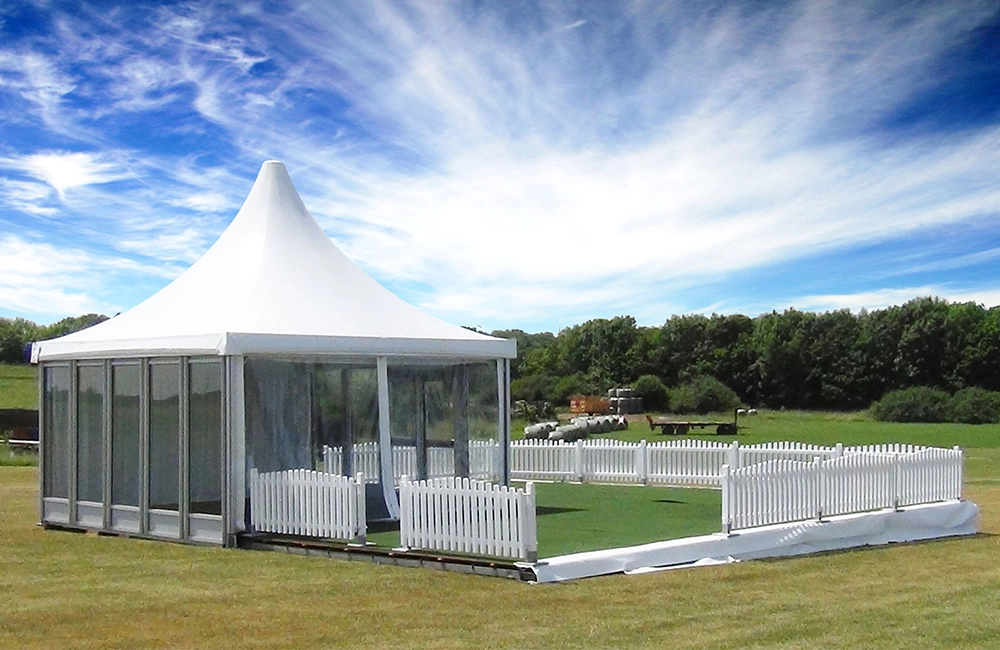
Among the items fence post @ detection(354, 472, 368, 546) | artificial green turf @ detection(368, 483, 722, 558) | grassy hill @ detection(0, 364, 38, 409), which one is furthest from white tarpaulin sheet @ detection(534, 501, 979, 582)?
grassy hill @ detection(0, 364, 38, 409)

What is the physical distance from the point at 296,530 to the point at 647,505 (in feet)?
20.2

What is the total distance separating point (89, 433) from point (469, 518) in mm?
6457

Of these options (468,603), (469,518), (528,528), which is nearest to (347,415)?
(469,518)

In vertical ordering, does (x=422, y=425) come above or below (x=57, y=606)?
above

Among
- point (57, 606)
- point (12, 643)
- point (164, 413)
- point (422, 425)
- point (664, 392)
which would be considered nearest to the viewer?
point (12, 643)

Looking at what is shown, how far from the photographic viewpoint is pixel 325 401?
1561 cm

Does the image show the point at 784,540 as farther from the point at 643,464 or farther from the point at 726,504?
the point at 643,464

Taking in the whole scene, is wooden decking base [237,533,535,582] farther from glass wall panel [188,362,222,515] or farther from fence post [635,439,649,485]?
fence post [635,439,649,485]

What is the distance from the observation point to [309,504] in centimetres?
1359

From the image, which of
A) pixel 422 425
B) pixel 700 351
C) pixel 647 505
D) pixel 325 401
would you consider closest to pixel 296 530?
pixel 325 401

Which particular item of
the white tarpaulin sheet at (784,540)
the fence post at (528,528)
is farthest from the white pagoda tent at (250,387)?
the white tarpaulin sheet at (784,540)

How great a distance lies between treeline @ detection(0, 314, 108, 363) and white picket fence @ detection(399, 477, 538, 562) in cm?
6104

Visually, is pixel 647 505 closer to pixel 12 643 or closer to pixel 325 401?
pixel 325 401

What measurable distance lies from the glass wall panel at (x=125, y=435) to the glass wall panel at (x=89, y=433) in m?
0.28
